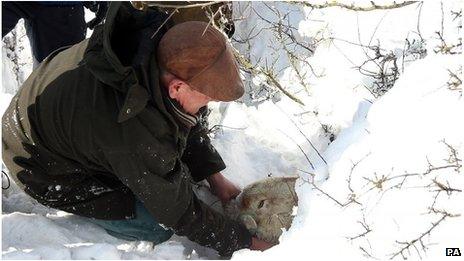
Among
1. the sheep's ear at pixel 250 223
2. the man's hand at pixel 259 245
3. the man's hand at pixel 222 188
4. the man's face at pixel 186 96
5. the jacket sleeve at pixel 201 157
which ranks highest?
the man's face at pixel 186 96

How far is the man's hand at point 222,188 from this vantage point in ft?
9.46

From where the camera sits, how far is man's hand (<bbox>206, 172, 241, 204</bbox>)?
2.88 m

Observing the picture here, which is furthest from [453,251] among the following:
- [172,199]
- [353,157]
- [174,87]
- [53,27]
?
[53,27]

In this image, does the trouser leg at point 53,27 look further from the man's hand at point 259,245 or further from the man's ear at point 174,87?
the man's hand at point 259,245

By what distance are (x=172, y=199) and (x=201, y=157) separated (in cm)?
52

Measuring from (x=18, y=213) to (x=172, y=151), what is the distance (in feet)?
3.16

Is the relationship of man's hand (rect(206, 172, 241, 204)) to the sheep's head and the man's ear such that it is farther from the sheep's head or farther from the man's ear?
the man's ear

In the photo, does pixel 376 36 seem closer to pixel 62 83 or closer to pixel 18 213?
pixel 62 83

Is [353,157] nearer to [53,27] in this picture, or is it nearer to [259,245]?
[259,245]

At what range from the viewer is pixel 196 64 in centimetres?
215

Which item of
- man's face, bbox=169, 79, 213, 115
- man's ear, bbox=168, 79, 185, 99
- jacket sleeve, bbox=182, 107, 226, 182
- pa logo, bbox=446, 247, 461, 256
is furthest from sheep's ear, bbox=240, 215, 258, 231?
pa logo, bbox=446, 247, 461, 256

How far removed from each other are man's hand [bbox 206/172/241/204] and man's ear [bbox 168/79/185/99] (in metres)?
0.78

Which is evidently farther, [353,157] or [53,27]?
[53,27]

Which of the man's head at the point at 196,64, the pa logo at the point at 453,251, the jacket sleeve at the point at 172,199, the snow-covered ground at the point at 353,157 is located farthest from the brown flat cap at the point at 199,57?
the pa logo at the point at 453,251
